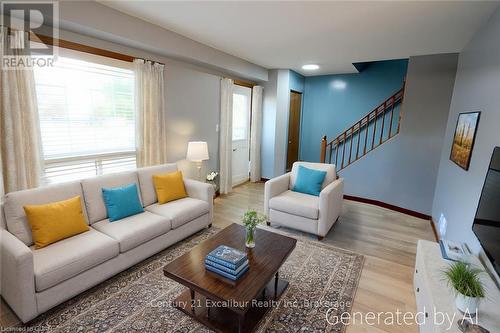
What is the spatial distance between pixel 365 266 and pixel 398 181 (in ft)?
7.55

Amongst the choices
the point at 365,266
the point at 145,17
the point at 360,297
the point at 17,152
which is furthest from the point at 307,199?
the point at 17,152

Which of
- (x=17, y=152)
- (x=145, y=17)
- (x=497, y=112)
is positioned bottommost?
(x=17, y=152)

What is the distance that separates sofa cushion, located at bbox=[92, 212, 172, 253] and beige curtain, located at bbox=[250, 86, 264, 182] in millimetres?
3355

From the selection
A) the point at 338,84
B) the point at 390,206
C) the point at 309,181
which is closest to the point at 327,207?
the point at 309,181

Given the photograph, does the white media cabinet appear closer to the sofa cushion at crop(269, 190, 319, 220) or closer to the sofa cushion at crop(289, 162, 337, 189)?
the sofa cushion at crop(269, 190, 319, 220)

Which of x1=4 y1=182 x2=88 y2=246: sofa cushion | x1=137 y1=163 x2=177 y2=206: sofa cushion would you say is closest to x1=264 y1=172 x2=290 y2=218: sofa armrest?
x1=137 y1=163 x2=177 y2=206: sofa cushion

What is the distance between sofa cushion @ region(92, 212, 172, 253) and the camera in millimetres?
2307

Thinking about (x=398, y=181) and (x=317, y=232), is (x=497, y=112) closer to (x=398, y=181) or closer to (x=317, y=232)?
(x=317, y=232)

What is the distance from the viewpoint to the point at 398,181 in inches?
170

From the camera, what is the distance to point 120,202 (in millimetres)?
2607

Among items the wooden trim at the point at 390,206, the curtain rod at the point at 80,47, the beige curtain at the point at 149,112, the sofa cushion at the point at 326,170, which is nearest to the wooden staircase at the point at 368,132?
the wooden trim at the point at 390,206

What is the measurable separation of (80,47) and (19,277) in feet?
7.43

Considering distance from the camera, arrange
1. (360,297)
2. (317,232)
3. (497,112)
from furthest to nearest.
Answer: (317,232) < (360,297) < (497,112)

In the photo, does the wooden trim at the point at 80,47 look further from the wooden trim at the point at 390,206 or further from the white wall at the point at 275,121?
the wooden trim at the point at 390,206
